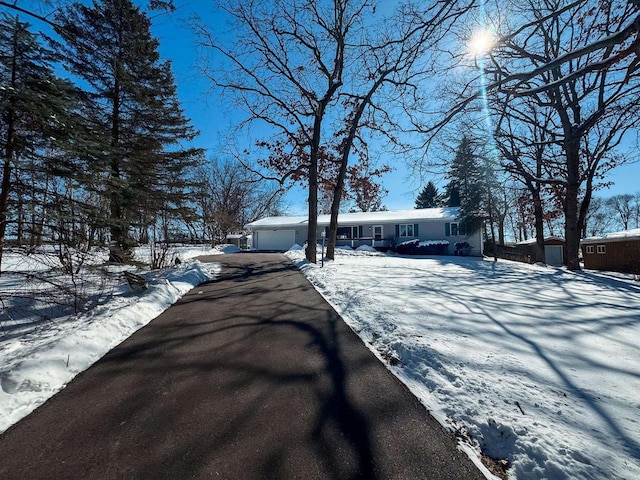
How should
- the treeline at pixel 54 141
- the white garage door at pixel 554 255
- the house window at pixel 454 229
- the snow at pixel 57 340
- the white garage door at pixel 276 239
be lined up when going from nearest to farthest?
the snow at pixel 57 340, the treeline at pixel 54 141, the house window at pixel 454 229, the white garage door at pixel 554 255, the white garage door at pixel 276 239

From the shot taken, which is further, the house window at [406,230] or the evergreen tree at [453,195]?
the evergreen tree at [453,195]

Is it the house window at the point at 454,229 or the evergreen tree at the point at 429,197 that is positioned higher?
the evergreen tree at the point at 429,197

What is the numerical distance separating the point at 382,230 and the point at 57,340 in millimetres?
23711

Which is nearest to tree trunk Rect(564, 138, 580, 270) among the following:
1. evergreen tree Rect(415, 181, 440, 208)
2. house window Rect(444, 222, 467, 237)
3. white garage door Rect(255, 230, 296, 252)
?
house window Rect(444, 222, 467, 237)

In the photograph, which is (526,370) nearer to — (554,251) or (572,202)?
(572,202)

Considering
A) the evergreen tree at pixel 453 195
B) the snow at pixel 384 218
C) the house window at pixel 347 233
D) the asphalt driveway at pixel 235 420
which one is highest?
the evergreen tree at pixel 453 195

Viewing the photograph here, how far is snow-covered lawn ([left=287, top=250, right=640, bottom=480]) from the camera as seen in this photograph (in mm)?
1846

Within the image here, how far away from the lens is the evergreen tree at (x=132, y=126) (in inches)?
189

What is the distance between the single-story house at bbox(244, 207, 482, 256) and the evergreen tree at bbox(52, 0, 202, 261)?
43.5ft

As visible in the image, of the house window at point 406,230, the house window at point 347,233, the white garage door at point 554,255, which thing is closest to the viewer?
the house window at point 406,230

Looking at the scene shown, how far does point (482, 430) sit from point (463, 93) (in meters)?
7.36

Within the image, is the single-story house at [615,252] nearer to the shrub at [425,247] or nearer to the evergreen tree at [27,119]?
the shrub at [425,247]

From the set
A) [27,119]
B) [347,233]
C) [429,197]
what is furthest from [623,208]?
[27,119]

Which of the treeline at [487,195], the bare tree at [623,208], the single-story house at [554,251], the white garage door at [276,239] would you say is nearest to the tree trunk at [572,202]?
the treeline at [487,195]
